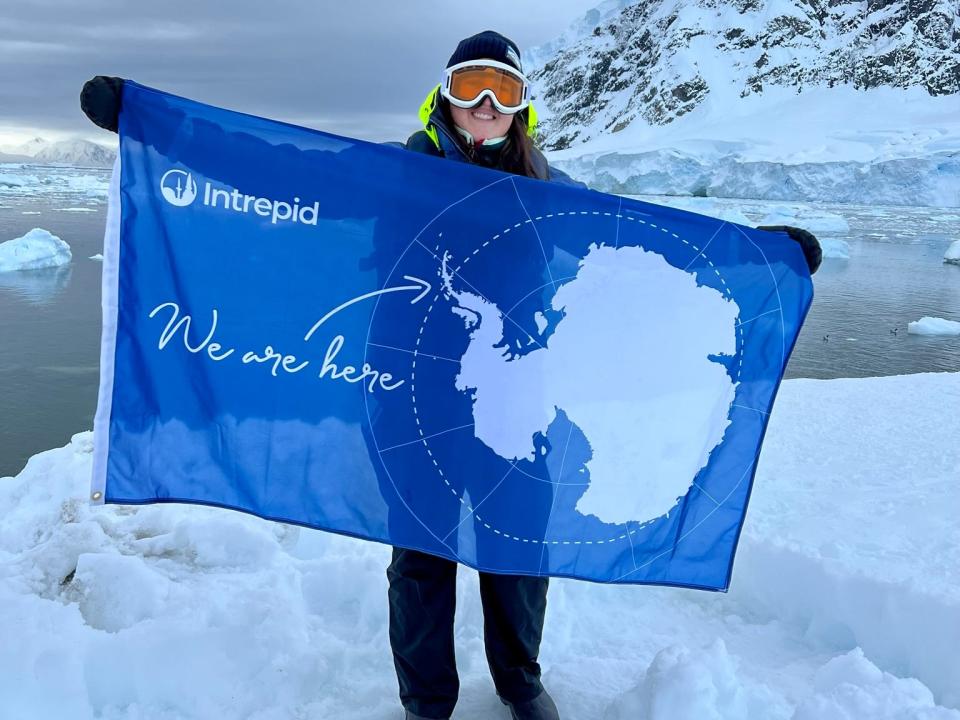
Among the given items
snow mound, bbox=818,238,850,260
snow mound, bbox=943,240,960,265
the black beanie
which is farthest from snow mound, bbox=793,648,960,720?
snow mound, bbox=943,240,960,265

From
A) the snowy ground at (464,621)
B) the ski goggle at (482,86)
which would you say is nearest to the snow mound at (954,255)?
the snowy ground at (464,621)

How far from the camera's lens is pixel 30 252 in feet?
41.2

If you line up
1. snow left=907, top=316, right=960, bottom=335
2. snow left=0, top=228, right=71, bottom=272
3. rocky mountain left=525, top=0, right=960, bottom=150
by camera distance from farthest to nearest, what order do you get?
rocky mountain left=525, top=0, right=960, bottom=150
snow left=0, top=228, right=71, bottom=272
snow left=907, top=316, right=960, bottom=335

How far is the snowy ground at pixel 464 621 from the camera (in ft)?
6.06

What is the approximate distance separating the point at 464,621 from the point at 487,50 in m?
1.66

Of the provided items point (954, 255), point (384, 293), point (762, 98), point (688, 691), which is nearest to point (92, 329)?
point (384, 293)

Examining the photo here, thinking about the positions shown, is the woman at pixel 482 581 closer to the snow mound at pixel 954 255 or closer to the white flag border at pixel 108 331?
the white flag border at pixel 108 331

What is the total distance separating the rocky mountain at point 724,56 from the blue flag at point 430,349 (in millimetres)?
92382

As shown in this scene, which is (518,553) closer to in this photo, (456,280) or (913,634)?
(456,280)

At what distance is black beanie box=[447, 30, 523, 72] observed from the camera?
1.87 meters

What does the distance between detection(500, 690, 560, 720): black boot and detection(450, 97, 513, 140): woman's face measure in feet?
4.74

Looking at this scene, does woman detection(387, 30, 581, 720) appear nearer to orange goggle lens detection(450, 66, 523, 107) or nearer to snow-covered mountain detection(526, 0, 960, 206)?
orange goggle lens detection(450, 66, 523, 107)

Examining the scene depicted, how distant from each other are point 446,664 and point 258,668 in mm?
527

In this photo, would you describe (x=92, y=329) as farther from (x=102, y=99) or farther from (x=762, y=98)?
(x=762, y=98)
